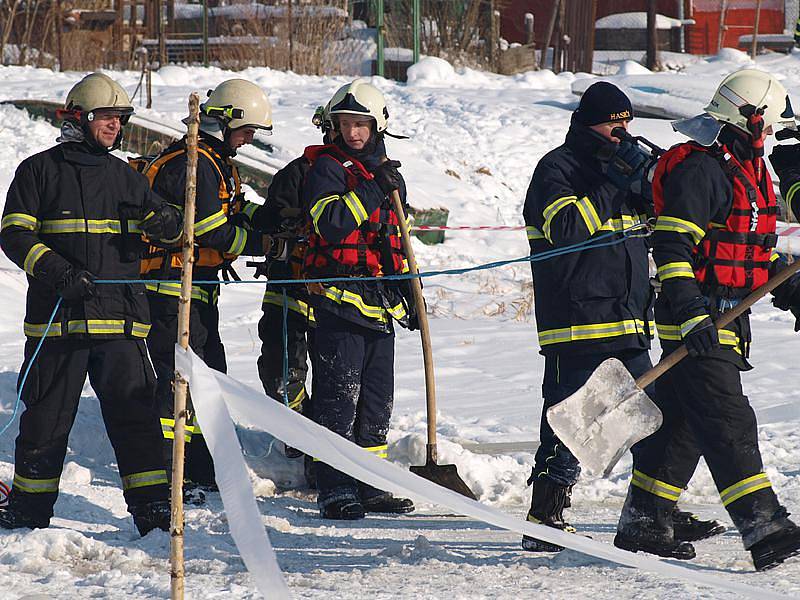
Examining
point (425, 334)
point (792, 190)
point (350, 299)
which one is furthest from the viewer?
point (425, 334)

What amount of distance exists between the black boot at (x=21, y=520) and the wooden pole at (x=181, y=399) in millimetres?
1671

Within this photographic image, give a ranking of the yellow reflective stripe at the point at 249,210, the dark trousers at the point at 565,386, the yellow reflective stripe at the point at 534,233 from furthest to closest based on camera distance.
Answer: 1. the yellow reflective stripe at the point at 249,210
2. the yellow reflective stripe at the point at 534,233
3. the dark trousers at the point at 565,386

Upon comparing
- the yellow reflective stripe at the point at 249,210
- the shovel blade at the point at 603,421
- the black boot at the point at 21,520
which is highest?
the yellow reflective stripe at the point at 249,210

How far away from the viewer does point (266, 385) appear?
6590 mm

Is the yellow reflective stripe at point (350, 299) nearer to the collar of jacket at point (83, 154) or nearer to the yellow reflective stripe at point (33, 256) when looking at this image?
the collar of jacket at point (83, 154)

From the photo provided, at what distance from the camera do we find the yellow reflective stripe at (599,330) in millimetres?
4855

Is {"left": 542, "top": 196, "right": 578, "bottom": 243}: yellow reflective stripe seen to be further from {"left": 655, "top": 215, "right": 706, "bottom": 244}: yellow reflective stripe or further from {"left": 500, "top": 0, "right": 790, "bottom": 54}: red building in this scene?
{"left": 500, "top": 0, "right": 790, "bottom": 54}: red building

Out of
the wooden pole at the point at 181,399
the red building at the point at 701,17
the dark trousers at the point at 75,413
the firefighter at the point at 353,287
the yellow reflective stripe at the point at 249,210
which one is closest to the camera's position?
the wooden pole at the point at 181,399

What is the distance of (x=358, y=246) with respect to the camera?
18.8 ft

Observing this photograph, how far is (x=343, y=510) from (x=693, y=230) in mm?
2081

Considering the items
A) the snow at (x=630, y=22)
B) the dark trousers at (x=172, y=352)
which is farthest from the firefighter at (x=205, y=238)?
the snow at (x=630, y=22)

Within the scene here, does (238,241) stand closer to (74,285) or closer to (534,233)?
(74,285)

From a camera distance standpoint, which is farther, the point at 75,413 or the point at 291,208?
the point at 291,208

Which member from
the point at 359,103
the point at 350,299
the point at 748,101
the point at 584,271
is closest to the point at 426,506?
the point at 350,299
